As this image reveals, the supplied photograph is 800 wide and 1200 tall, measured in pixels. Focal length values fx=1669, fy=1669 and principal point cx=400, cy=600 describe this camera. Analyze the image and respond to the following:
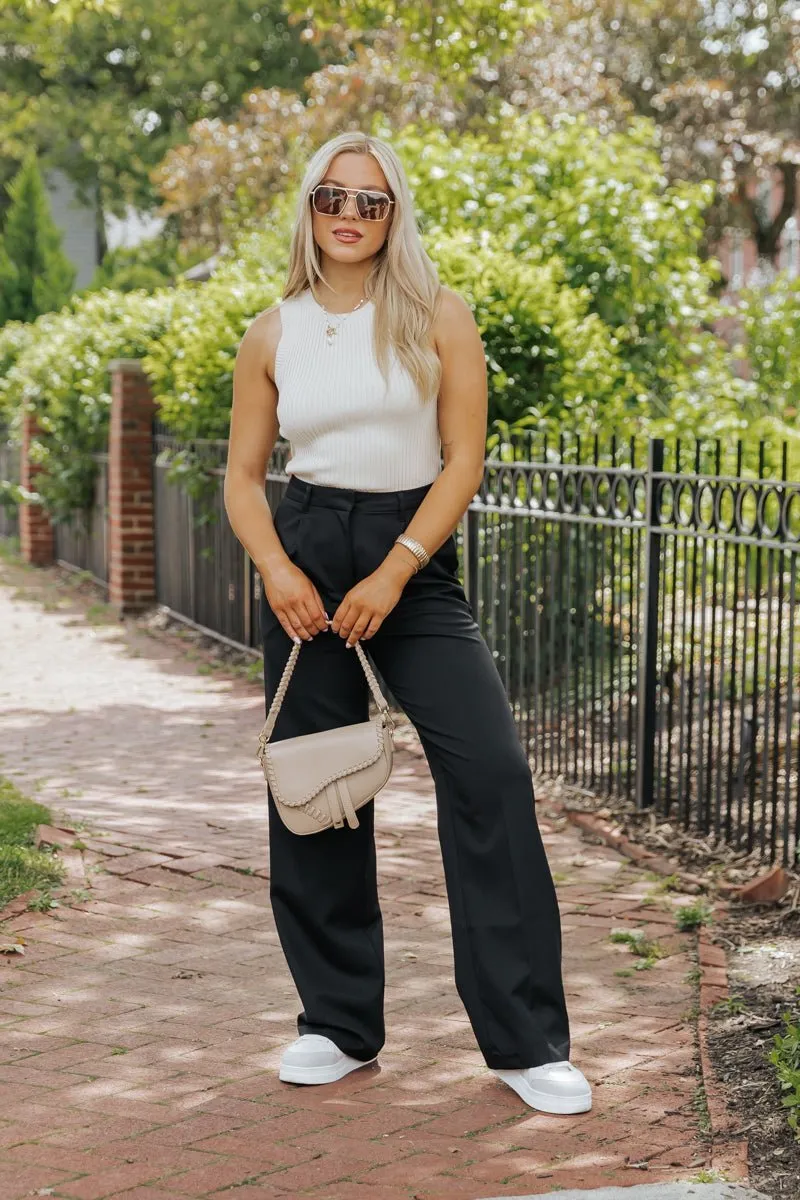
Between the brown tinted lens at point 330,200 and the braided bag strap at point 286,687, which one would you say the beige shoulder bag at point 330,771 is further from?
the brown tinted lens at point 330,200

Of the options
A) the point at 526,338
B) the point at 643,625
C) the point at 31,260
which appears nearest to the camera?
the point at 643,625

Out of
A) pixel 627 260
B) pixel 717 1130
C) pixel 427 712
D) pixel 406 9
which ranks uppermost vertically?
pixel 406 9

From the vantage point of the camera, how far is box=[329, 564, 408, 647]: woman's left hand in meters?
A: 3.51

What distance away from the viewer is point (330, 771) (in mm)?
3590

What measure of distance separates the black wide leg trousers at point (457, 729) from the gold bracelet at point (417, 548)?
0.08 m

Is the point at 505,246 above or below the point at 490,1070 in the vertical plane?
above

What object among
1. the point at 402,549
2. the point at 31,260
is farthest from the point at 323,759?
the point at 31,260

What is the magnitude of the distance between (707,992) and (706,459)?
17.1 feet

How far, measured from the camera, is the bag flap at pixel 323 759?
359cm

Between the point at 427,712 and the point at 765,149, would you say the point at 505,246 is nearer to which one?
the point at 427,712

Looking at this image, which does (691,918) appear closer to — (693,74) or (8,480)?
(8,480)

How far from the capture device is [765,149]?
2411 centimetres

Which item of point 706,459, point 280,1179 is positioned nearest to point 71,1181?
point 280,1179

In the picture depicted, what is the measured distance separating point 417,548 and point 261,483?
43 centimetres
